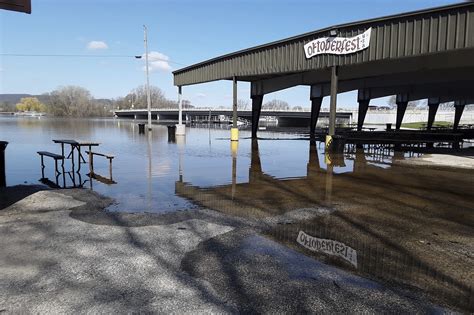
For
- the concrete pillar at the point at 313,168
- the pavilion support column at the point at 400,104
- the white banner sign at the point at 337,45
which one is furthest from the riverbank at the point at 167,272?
the pavilion support column at the point at 400,104

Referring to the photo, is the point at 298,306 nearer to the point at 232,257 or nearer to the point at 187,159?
the point at 232,257

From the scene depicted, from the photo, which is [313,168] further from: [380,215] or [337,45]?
[337,45]

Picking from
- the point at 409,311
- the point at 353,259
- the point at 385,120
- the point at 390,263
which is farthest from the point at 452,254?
the point at 385,120

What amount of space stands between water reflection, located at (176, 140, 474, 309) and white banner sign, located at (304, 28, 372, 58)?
7.95 metres

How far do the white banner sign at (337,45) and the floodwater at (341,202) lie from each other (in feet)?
20.5

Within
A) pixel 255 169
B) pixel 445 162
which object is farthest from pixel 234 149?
pixel 445 162

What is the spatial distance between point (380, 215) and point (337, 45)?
14.5m

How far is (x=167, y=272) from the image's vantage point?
178 inches

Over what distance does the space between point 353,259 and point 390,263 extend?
1.56ft

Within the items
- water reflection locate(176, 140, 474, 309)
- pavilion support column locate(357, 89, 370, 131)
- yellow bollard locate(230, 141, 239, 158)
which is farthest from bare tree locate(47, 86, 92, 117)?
water reflection locate(176, 140, 474, 309)

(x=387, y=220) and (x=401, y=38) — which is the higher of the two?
(x=401, y=38)

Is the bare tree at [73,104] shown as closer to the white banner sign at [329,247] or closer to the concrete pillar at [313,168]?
the concrete pillar at [313,168]

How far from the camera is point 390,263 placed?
4.99 metres

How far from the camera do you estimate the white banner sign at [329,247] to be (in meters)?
5.20
